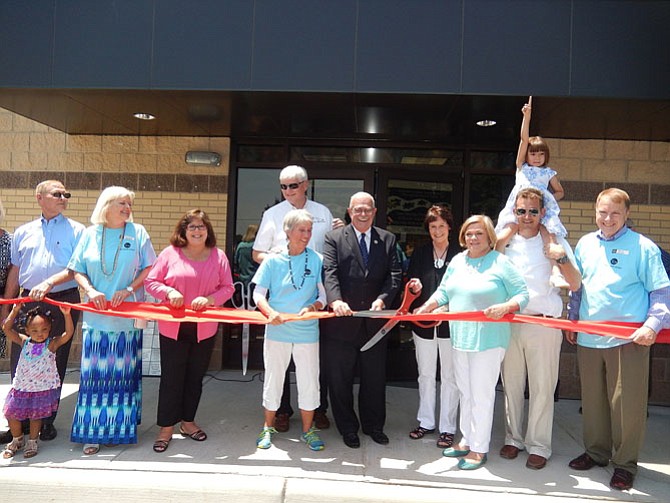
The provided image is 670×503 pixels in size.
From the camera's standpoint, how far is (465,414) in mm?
4156

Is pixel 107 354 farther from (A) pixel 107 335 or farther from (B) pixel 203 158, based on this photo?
(B) pixel 203 158

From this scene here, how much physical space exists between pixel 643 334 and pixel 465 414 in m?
1.35

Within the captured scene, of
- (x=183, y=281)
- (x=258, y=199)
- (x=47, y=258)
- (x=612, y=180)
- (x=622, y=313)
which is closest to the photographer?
(x=622, y=313)

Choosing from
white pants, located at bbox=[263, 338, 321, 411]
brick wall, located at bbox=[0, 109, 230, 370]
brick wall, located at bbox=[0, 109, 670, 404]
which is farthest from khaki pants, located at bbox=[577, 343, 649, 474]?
brick wall, located at bbox=[0, 109, 230, 370]

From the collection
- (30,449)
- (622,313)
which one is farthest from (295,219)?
(30,449)

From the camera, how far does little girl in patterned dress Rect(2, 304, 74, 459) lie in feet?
13.3

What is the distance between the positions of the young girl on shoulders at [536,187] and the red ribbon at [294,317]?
12.3 inches

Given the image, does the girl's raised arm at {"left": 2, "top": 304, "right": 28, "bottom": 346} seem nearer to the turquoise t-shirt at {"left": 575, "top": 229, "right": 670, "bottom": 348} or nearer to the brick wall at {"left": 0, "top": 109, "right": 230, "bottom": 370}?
the brick wall at {"left": 0, "top": 109, "right": 230, "bottom": 370}

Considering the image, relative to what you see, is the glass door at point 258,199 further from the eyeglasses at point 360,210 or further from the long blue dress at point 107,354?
the long blue dress at point 107,354

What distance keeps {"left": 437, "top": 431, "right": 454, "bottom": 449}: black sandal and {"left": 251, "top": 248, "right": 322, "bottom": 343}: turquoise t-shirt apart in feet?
4.42

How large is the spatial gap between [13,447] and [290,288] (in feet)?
7.71

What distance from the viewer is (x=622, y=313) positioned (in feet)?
12.7

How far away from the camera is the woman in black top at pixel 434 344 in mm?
4582

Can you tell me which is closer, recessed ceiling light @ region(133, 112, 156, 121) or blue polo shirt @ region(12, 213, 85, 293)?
blue polo shirt @ region(12, 213, 85, 293)
